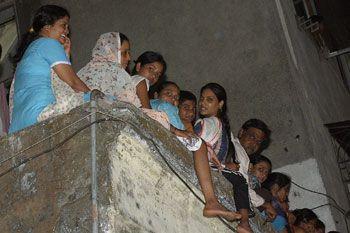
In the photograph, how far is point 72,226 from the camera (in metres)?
3.21

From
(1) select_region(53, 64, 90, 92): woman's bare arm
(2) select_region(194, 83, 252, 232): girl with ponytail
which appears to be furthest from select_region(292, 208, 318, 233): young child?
(1) select_region(53, 64, 90, 92): woman's bare arm

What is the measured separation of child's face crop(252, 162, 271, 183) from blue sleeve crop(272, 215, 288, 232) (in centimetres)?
46

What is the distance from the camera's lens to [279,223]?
7.00 metres

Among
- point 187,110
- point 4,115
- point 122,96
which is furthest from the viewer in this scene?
point 187,110

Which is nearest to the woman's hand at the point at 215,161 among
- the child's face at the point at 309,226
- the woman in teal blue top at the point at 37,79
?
the woman in teal blue top at the point at 37,79

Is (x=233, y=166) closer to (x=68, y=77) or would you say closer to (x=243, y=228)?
(x=243, y=228)

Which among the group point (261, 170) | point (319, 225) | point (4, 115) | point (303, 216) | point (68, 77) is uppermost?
point (4, 115)

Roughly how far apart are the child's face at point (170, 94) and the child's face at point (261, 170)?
1360 mm

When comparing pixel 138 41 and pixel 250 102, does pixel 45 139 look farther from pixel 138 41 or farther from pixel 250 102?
pixel 138 41

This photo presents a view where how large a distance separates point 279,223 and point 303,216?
1.07 m

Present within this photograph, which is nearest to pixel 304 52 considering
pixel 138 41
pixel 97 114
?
pixel 138 41

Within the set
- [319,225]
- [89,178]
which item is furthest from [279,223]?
[89,178]

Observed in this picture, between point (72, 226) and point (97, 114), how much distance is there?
0.68m

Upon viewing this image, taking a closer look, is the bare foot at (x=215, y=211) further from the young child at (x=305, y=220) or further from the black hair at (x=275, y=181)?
the young child at (x=305, y=220)
